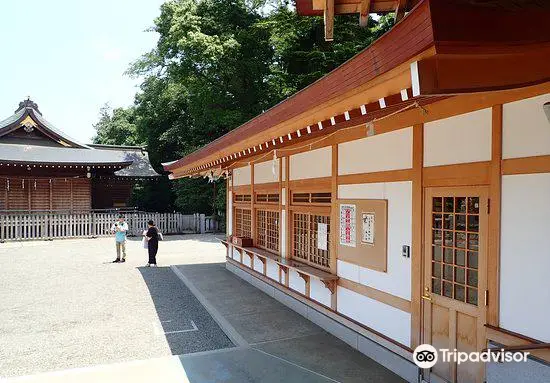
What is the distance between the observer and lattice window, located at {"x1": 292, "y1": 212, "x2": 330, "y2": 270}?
7023mm

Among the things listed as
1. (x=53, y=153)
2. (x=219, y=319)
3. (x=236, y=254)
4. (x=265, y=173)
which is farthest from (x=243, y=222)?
(x=53, y=153)

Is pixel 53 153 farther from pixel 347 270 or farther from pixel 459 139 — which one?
pixel 459 139

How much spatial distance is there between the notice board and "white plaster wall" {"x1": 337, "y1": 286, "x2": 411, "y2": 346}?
509 millimetres

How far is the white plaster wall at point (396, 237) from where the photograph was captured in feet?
15.8

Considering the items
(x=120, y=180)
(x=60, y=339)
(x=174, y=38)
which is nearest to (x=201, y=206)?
(x=120, y=180)

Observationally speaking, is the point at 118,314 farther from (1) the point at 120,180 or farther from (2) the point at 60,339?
(1) the point at 120,180

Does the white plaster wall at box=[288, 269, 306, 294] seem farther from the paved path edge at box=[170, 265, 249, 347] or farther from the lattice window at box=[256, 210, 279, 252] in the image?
the paved path edge at box=[170, 265, 249, 347]

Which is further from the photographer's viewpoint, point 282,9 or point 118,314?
point 282,9

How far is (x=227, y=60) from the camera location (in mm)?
22109

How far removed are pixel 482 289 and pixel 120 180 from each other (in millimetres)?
23208

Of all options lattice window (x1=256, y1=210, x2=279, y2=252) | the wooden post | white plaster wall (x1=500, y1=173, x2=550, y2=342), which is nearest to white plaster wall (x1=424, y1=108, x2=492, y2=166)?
white plaster wall (x1=500, y1=173, x2=550, y2=342)

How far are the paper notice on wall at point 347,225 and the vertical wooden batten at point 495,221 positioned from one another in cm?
237

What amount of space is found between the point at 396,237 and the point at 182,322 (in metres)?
4.32

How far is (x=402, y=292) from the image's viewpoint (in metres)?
4.90
